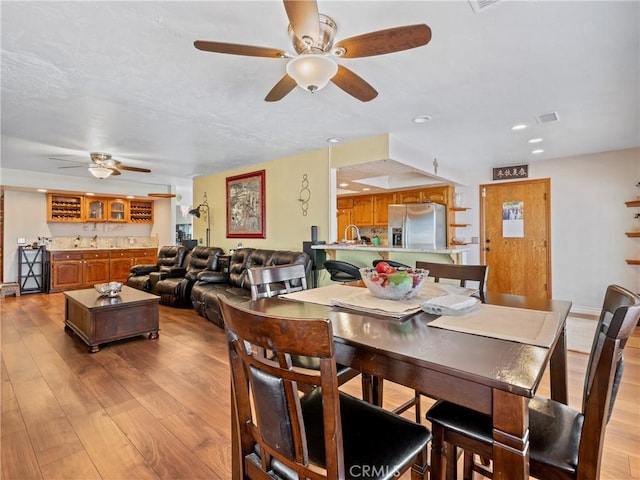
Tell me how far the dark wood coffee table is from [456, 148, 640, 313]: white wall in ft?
18.8

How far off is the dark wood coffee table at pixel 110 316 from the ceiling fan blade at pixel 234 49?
2.84 m

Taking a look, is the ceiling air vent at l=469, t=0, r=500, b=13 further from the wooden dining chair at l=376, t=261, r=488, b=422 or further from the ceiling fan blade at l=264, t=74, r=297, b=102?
the wooden dining chair at l=376, t=261, r=488, b=422

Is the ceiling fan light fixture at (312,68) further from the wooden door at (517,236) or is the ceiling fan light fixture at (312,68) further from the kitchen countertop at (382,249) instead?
the wooden door at (517,236)

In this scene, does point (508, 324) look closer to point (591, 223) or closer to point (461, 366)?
point (461, 366)

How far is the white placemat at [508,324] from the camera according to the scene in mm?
1080

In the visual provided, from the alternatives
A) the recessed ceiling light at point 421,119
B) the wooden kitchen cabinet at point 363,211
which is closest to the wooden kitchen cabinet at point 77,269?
the wooden kitchen cabinet at point 363,211

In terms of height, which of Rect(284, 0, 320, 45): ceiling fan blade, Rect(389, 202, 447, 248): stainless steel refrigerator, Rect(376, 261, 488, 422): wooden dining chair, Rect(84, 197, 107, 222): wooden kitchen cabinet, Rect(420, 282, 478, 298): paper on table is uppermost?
Rect(284, 0, 320, 45): ceiling fan blade

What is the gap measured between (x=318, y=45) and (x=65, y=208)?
7.64m

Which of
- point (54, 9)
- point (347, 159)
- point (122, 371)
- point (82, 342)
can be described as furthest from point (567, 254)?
point (82, 342)

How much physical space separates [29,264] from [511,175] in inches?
363

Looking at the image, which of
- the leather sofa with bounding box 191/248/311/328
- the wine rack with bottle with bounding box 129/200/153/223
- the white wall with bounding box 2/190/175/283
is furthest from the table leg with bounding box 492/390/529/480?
the wine rack with bottle with bounding box 129/200/153/223

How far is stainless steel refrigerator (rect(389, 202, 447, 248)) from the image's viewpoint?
5.68 m

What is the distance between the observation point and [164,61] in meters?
Result: 2.22

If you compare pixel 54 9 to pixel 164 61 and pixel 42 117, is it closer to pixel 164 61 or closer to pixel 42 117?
pixel 164 61
